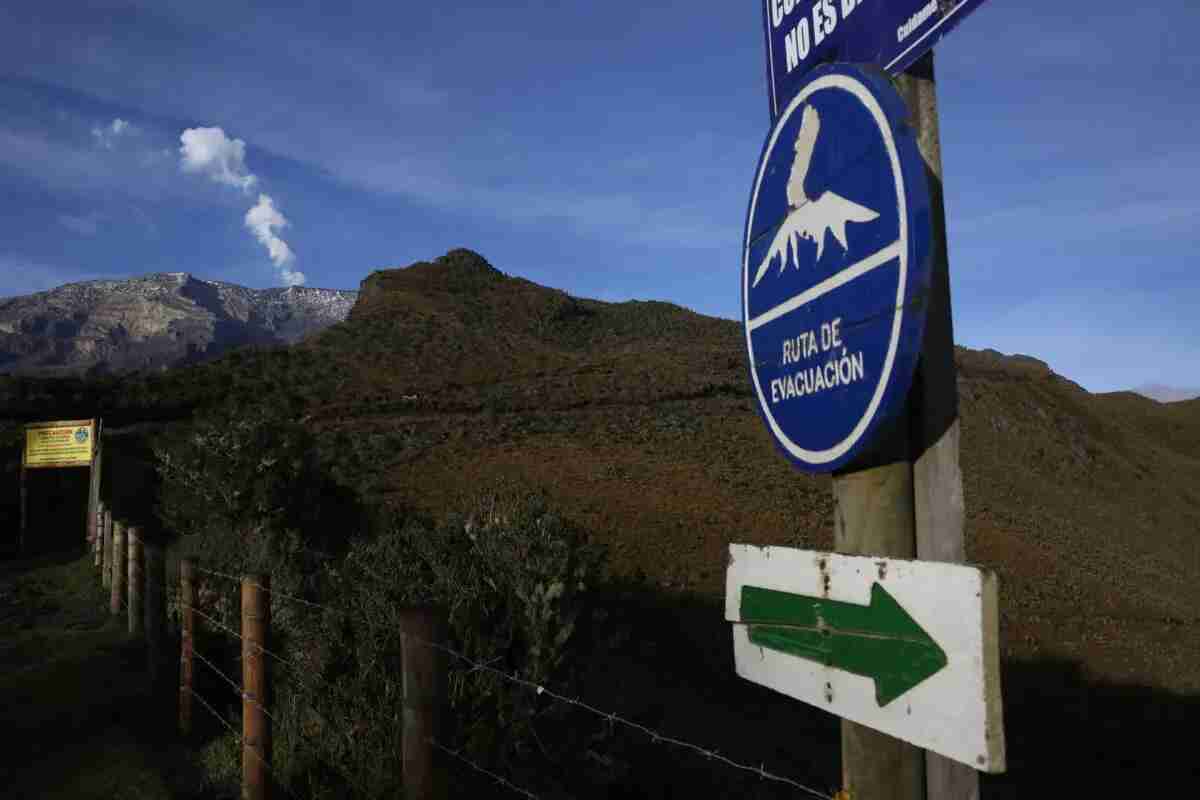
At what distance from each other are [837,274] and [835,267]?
17 mm

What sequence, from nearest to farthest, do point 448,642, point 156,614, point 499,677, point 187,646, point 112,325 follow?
1. point 499,677
2. point 448,642
3. point 187,646
4. point 156,614
5. point 112,325

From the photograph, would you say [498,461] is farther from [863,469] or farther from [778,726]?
[863,469]

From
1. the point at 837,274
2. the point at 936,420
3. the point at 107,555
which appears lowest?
the point at 107,555

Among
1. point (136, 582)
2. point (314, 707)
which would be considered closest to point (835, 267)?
point (314, 707)

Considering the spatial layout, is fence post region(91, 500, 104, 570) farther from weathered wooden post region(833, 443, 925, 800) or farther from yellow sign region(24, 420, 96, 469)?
weathered wooden post region(833, 443, 925, 800)

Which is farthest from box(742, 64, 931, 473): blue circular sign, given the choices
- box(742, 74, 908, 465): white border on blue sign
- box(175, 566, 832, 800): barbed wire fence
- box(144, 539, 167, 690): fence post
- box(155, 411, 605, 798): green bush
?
box(144, 539, 167, 690): fence post

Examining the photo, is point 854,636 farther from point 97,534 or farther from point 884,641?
point 97,534

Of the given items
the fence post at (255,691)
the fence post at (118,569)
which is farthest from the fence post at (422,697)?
the fence post at (118,569)

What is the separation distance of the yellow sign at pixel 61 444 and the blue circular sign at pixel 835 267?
20.2m

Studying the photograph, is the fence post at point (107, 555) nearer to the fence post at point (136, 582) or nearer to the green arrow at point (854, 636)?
the fence post at point (136, 582)

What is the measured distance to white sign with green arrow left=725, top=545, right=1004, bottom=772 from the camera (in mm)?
1375

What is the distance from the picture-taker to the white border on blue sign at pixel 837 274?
5.01 feet

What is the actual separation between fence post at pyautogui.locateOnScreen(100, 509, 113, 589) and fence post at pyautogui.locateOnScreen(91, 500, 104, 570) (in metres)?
0.47

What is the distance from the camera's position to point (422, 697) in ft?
11.0
